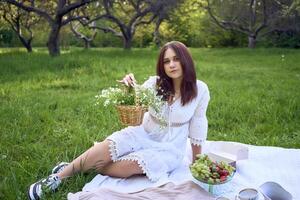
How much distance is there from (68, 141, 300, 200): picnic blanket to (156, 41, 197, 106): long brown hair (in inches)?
24.9

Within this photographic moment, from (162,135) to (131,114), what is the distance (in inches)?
12.8

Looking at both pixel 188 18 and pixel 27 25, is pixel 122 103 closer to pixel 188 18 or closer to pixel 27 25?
pixel 27 25

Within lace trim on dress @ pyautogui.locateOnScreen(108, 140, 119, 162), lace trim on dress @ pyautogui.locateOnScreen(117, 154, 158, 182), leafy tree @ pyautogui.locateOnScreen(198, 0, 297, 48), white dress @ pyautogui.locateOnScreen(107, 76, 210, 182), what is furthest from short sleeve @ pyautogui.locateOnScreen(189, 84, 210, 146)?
leafy tree @ pyautogui.locateOnScreen(198, 0, 297, 48)

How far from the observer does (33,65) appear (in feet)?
30.7

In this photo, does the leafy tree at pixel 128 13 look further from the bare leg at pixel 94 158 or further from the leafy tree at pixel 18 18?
the bare leg at pixel 94 158

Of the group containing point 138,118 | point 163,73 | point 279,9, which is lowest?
point 138,118

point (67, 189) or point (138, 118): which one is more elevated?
point (138, 118)

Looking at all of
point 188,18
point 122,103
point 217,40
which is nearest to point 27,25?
point 188,18

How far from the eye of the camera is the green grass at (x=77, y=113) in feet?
12.3

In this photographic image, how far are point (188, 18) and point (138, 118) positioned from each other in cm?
2058

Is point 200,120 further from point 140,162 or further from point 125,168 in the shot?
point 125,168

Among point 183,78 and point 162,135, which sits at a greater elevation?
point 183,78

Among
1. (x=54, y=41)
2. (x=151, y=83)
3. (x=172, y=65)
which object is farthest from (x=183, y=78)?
(x=54, y=41)

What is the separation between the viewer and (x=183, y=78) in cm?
333
